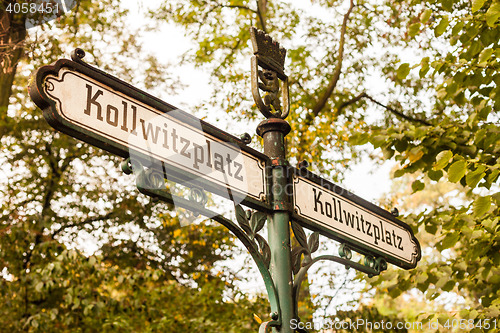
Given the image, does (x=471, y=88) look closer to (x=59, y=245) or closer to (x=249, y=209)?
(x=249, y=209)

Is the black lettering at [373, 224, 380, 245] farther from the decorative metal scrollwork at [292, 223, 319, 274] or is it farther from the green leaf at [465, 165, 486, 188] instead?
the green leaf at [465, 165, 486, 188]

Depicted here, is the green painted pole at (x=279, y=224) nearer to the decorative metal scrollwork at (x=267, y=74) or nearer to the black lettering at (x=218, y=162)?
the decorative metal scrollwork at (x=267, y=74)

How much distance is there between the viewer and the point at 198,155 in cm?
212

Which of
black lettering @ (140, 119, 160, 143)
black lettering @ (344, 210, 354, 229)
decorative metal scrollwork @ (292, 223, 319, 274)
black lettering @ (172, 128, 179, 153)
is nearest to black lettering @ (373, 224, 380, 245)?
black lettering @ (344, 210, 354, 229)

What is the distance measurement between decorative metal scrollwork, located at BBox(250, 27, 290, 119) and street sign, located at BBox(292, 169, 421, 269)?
36cm

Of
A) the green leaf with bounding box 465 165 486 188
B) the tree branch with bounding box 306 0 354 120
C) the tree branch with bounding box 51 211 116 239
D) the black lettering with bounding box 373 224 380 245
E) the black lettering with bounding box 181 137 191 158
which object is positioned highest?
the tree branch with bounding box 306 0 354 120

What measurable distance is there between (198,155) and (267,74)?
0.77 m

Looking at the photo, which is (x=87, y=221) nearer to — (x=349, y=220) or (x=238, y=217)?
(x=349, y=220)

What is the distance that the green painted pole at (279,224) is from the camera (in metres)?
2.24

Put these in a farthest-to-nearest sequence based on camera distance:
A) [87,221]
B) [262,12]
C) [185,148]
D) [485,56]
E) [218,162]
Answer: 1. [262,12]
2. [87,221]
3. [485,56]
4. [218,162]
5. [185,148]

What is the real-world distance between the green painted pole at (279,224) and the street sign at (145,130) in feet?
0.25

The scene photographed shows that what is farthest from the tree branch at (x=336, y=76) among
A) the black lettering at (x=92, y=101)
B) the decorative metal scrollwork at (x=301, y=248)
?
the black lettering at (x=92, y=101)

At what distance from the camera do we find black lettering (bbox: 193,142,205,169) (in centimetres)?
209

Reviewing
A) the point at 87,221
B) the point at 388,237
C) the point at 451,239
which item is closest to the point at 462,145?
the point at 451,239
